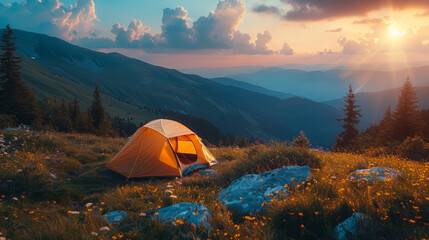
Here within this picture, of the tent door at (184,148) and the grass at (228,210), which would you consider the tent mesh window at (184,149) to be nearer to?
the tent door at (184,148)

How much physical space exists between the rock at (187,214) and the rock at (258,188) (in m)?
1.04

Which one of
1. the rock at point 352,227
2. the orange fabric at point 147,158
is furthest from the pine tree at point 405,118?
the rock at point 352,227

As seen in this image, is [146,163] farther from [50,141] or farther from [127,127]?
[127,127]

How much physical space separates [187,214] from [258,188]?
245cm

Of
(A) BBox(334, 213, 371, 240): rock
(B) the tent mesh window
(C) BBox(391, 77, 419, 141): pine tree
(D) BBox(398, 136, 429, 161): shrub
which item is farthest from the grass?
(C) BBox(391, 77, 419, 141): pine tree

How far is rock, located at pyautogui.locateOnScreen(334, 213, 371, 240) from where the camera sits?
3.68 metres

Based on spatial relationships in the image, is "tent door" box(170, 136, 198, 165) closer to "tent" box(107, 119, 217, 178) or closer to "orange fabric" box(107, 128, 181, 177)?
"tent" box(107, 119, 217, 178)

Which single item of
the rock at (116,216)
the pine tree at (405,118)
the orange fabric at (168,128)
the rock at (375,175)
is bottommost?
the pine tree at (405,118)

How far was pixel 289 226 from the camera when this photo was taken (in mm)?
4223

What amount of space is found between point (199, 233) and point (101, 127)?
48998 mm

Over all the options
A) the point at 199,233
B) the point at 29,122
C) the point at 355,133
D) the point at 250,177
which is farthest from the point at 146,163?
the point at 355,133

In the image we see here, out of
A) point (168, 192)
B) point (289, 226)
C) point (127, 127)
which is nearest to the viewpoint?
point (289, 226)

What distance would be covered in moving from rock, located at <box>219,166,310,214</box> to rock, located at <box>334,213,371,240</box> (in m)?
1.74

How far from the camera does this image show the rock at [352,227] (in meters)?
3.68
